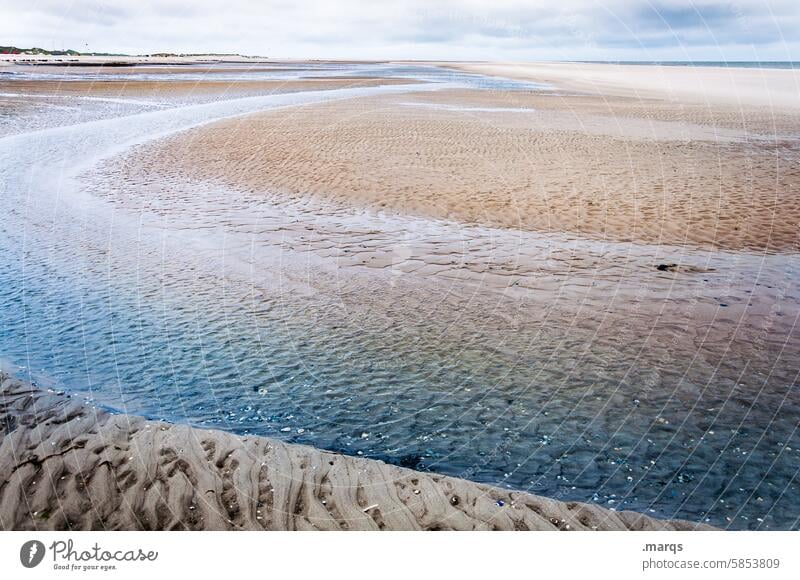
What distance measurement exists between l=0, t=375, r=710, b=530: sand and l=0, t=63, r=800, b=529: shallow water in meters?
0.25

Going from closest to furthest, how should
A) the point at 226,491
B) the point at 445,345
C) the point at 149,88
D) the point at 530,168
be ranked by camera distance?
the point at 226,491, the point at 445,345, the point at 530,168, the point at 149,88

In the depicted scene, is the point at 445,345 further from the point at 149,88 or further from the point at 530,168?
the point at 149,88

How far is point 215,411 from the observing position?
597cm

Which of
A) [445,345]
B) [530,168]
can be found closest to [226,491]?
[445,345]

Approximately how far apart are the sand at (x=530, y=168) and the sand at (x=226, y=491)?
25.8 feet

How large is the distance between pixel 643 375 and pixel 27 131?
79.0ft

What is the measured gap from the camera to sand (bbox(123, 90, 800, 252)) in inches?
496

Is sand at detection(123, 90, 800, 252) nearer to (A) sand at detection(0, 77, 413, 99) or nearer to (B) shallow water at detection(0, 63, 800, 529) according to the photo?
(B) shallow water at detection(0, 63, 800, 529)

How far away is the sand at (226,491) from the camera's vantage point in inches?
177

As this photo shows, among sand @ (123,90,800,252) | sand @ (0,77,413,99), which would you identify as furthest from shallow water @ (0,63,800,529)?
sand @ (0,77,413,99)

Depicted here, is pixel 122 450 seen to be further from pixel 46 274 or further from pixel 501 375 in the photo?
pixel 46 274

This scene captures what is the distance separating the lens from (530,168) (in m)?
17.1

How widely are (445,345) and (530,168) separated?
10.9 metres
